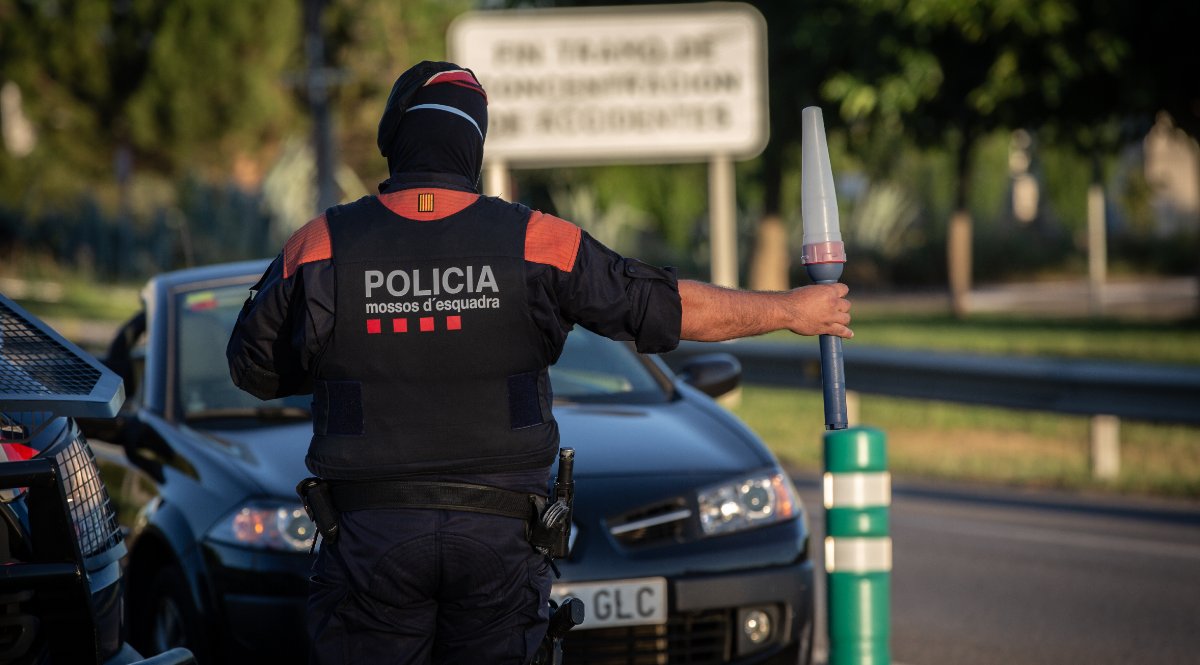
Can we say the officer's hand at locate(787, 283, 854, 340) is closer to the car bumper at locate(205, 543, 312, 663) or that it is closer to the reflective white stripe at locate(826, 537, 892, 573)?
the reflective white stripe at locate(826, 537, 892, 573)

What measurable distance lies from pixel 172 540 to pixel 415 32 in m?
43.3

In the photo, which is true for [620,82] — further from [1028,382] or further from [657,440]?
[657,440]

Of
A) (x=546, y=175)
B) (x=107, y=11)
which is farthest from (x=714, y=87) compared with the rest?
(x=107, y=11)

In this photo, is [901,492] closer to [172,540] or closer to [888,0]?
[172,540]

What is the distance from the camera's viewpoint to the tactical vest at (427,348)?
328 cm

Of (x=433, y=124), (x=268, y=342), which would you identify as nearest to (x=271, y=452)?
(x=268, y=342)

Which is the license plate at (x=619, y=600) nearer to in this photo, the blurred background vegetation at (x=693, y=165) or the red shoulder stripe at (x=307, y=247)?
the red shoulder stripe at (x=307, y=247)

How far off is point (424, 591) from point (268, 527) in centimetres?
163

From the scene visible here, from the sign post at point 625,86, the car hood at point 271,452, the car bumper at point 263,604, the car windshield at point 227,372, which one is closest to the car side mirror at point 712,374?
the car windshield at point 227,372

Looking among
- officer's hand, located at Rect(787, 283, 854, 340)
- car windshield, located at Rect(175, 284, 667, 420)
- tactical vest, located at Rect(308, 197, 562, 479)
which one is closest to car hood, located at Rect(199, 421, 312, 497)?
car windshield, located at Rect(175, 284, 667, 420)

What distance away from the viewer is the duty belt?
3.29 m

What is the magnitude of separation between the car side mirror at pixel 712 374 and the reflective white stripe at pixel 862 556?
95.8 inches

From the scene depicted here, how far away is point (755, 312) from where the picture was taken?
3432mm

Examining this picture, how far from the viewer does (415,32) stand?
47.2m
